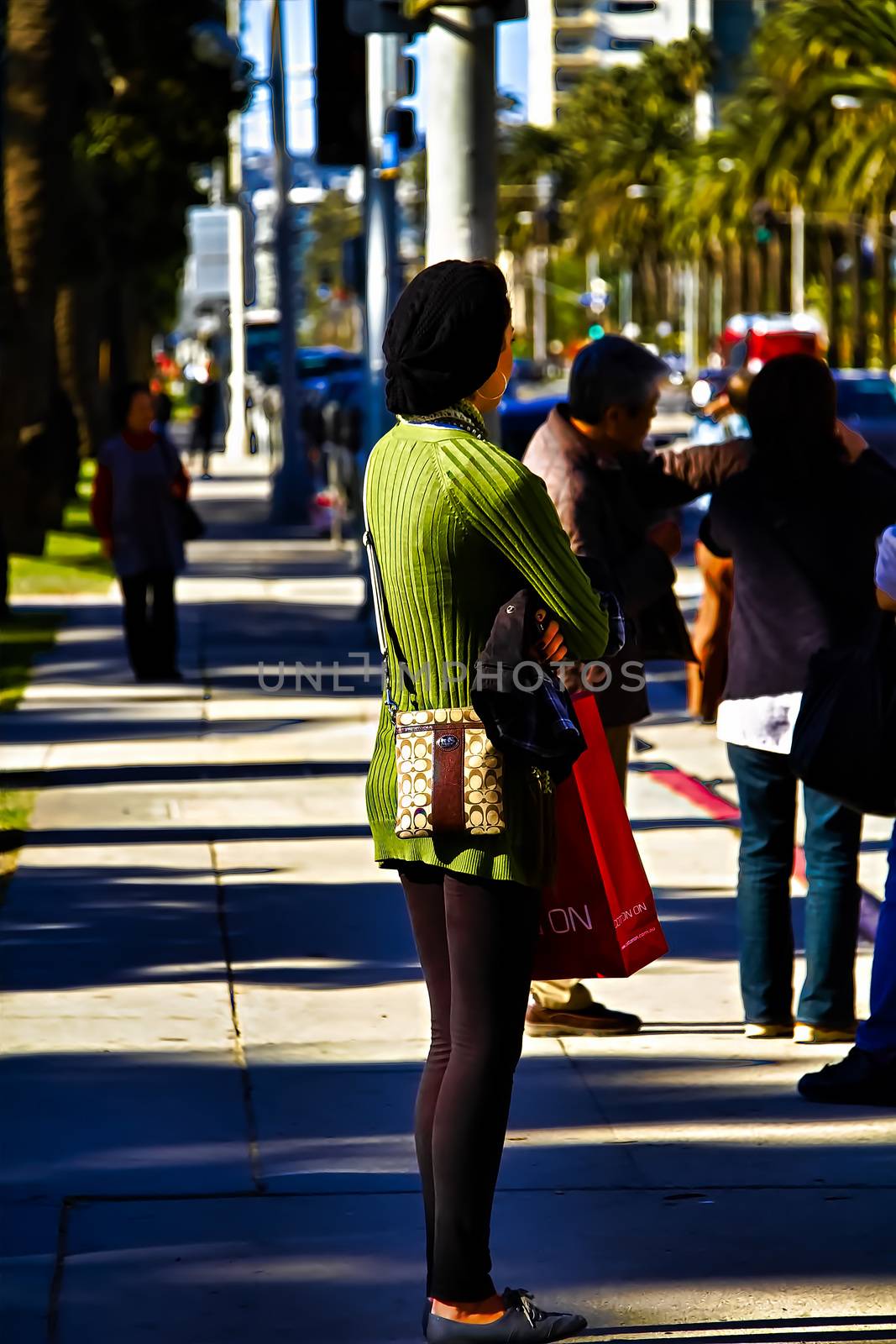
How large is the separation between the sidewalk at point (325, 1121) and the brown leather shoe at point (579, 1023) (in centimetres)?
8

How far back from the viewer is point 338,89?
54.5 feet

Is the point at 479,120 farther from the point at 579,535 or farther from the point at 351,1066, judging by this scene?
the point at 351,1066

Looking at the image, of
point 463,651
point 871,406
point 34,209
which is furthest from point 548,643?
point 871,406

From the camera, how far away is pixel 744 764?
6359mm

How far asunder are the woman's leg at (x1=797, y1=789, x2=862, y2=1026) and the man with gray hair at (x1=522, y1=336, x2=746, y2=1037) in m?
0.56

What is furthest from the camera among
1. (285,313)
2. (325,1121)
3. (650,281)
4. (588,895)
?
(650,281)

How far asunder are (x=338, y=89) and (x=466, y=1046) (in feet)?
44.4

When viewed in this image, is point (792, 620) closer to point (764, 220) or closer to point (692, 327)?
point (764, 220)

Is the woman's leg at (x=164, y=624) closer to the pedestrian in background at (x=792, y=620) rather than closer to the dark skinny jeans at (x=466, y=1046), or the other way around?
the pedestrian in background at (x=792, y=620)

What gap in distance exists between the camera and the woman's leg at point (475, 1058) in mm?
3986

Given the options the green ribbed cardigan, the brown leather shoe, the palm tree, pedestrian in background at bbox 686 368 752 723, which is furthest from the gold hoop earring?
the palm tree

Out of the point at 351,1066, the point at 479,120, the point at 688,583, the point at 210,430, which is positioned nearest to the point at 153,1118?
the point at 351,1066

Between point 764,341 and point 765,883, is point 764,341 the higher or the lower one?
the lower one

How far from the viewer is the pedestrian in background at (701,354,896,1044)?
6.08m
